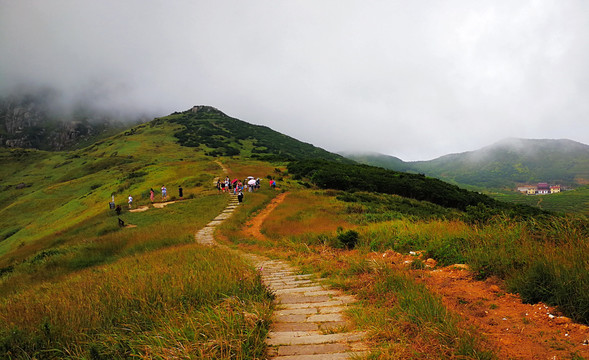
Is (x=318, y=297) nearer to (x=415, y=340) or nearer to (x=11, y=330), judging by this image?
(x=415, y=340)

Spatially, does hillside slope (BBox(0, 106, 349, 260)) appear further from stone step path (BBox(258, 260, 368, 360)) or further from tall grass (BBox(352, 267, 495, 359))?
tall grass (BBox(352, 267, 495, 359))

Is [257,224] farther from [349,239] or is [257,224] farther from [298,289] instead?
[298,289]

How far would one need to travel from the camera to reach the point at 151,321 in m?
3.65

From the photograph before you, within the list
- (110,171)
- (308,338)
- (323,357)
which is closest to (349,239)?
(308,338)

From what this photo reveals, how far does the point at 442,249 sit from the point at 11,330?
8.11 m

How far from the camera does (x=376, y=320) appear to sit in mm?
3459

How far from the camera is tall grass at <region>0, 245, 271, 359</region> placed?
2.96 metres

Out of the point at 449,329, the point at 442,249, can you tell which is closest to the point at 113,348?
the point at 449,329

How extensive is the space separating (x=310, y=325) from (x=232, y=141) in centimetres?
11130

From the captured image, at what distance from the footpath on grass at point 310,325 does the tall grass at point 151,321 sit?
26cm

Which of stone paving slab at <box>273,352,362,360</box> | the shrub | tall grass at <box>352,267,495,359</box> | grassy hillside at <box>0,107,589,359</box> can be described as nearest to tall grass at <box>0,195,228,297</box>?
grassy hillside at <box>0,107,589,359</box>

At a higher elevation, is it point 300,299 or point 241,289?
point 241,289

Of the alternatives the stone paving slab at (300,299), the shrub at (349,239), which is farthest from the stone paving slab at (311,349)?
the shrub at (349,239)

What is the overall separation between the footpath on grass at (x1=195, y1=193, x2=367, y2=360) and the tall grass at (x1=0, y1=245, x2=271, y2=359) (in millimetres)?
264
